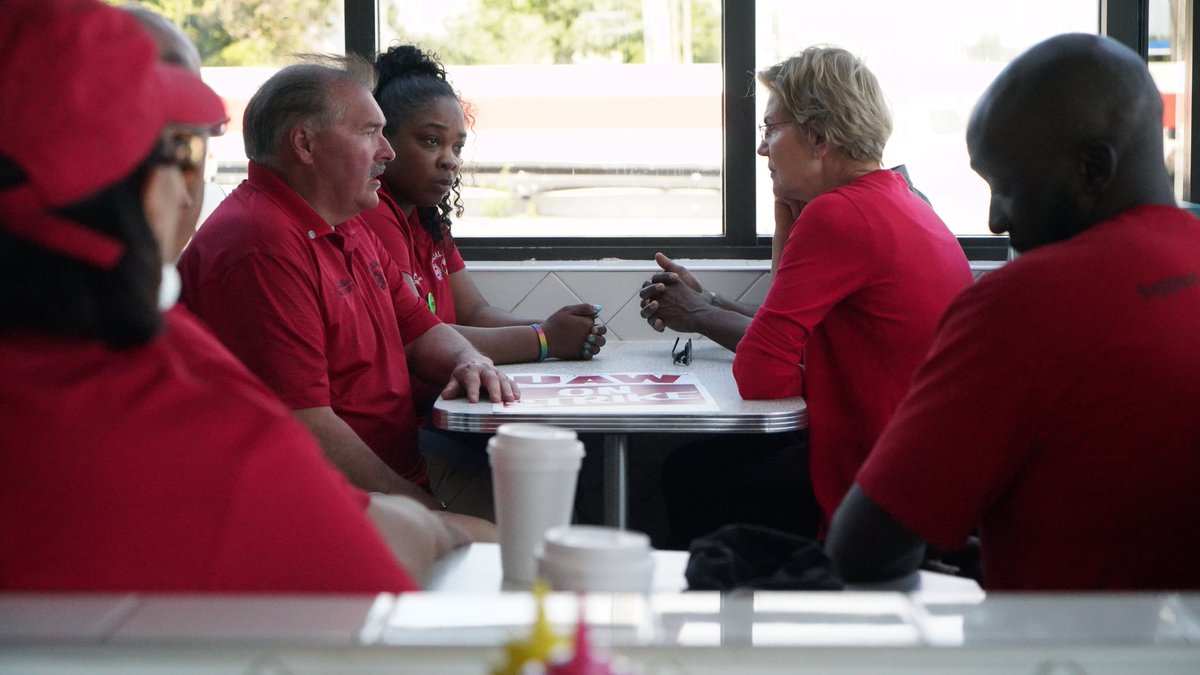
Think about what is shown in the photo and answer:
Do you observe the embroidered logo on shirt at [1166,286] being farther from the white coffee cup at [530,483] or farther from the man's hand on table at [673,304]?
the man's hand on table at [673,304]

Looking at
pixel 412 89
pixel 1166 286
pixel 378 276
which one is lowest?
pixel 378 276

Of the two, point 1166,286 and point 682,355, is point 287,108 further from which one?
point 1166,286

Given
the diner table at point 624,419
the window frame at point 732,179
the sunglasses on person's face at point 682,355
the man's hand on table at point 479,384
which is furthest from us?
the window frame at point 732,179

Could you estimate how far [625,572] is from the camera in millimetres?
904

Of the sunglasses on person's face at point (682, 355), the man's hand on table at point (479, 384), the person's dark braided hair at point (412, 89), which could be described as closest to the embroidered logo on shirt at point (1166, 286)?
the man's hand on table at point (479, 384)

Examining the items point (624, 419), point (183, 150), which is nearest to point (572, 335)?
point (624, 419)

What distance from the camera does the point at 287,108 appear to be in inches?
94.8

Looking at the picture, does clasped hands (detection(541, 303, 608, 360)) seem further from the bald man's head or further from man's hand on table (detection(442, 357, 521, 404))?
the bald man's head

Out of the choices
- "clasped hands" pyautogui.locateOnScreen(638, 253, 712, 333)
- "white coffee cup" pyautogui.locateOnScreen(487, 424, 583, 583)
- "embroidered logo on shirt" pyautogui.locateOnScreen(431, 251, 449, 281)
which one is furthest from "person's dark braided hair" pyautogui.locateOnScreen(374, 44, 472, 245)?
"white coffee cup" pyautogui.locateOnScreen(487, 424, 583, 583)

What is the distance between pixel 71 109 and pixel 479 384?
1.50 meters

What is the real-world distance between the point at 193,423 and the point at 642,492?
274cm

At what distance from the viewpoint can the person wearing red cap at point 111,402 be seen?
2.73 feet

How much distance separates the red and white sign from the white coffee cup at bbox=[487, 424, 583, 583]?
37.4 inches

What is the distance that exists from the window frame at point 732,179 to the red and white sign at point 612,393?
1.11 m
